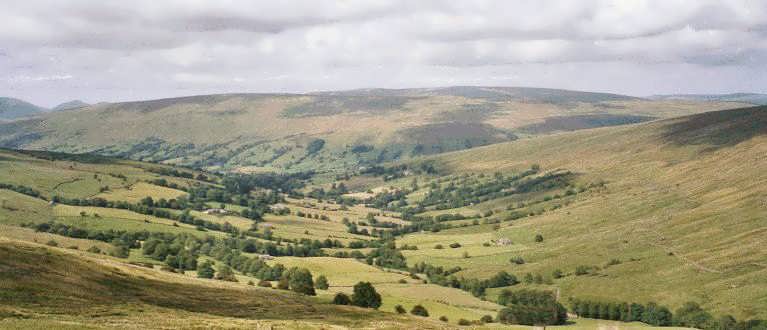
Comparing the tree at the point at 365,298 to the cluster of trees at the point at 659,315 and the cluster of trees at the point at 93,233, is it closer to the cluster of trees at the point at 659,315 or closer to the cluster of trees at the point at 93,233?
the cluster of trees at the point at 659,315

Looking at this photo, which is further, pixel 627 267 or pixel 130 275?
pixel 627 267

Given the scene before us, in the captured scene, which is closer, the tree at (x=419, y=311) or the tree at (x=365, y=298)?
the tree at (x=365, y=298)

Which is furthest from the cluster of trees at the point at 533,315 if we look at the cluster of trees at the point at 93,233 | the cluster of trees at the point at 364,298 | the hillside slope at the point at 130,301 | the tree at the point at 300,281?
the cluster of trees at the point at 93,233

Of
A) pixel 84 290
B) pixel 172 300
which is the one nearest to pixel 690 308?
pixel 172 300

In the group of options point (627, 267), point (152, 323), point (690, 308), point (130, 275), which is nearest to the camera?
point (152, 323)

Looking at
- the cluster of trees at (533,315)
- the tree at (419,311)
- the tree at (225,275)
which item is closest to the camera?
the tree at (419,311)

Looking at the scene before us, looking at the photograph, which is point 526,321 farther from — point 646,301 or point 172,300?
point 172,300

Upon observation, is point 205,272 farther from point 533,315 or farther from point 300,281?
point 533,315

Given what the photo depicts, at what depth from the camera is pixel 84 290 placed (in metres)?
75.4

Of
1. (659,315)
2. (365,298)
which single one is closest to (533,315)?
(659,315)

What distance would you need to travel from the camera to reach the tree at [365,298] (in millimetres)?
115938

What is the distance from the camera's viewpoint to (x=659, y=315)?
506ft

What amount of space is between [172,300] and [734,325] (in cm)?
11609

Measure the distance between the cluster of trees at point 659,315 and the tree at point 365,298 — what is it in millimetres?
63678
